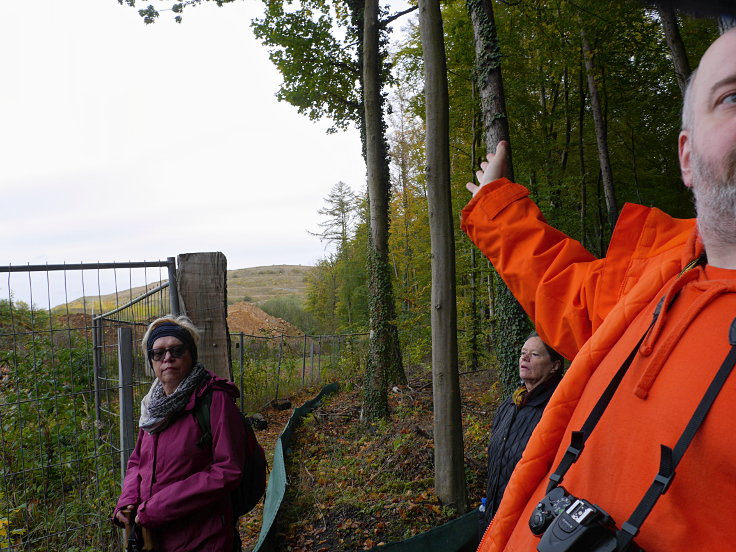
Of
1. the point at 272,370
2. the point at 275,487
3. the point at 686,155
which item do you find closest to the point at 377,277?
the point at 275,487

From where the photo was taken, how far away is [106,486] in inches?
179

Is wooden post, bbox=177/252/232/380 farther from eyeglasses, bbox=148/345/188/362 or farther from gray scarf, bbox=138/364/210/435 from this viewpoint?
gray scarf, bbox=138/364/210/435

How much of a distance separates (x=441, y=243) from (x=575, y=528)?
4.06 m

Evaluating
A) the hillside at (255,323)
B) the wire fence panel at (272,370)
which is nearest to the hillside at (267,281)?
the hillside at (255,323)

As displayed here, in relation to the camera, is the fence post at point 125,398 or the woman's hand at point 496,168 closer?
the woman's hand at point 496,168

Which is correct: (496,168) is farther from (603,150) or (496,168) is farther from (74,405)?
(603,150)

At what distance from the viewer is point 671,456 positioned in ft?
2.92

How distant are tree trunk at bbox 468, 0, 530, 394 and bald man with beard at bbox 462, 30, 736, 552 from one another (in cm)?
523

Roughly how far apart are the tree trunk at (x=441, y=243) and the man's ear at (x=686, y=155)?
3583 mm

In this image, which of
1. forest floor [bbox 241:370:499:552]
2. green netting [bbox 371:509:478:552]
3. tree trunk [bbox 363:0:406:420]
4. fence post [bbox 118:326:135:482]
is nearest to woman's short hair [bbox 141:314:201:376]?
fence post [bbox 118:326:135:482]

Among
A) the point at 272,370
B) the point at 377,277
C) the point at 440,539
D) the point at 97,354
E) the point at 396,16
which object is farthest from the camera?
the point at 272,370

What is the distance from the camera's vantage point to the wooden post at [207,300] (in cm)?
364

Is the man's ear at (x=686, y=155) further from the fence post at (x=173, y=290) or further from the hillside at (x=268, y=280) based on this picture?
the hillside at (x=268, y=280)

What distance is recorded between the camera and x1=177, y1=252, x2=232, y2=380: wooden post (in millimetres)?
3641
